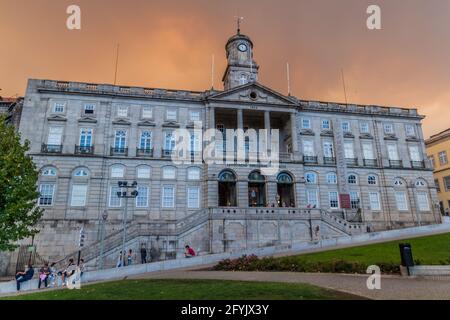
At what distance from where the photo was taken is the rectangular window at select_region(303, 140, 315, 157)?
43531 millimetres

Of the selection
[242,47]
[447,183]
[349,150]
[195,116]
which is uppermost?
[242,47]

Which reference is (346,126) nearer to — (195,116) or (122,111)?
(195,116)

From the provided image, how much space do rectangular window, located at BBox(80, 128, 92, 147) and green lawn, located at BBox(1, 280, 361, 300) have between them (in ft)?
80.1

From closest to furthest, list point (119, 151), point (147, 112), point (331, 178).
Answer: point (119, 151) → point (147, 112) → point (331, 178)

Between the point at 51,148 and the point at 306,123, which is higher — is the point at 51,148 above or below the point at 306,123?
below

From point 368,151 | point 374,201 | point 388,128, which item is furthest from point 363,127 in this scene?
point 374,201

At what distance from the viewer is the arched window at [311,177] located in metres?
42.0

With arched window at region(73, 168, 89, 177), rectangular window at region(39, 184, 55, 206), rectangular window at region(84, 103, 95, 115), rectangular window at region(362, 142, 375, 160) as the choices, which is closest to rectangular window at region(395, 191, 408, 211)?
rectangular window at region(362, 142, 375, 160)

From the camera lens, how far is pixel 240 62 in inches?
1912

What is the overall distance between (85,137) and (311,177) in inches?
1147

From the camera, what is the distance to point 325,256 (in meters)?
23.5

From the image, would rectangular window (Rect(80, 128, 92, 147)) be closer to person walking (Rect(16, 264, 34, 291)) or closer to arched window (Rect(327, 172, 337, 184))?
person walking (Rect(16, 264, 34, 291))
